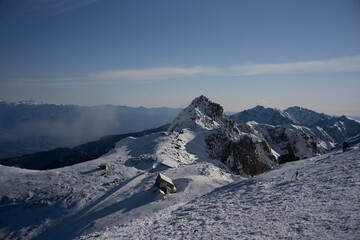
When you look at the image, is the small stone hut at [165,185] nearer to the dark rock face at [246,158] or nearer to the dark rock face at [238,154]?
the dark rock face at [238,154]

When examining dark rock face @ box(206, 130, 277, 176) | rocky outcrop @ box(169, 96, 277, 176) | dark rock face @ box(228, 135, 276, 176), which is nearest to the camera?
dark rock face @ box(206, 130, 277, 176)

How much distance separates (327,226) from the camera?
8523 millimetres

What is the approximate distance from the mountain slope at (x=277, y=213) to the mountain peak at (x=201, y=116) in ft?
136

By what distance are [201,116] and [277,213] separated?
52.0m

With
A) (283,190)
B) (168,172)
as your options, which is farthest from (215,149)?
(283,190)

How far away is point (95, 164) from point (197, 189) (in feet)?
54.9

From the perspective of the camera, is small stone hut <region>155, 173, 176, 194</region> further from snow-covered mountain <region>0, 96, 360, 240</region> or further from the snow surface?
the snow surface

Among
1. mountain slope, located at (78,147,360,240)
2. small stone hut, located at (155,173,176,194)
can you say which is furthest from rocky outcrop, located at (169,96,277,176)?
mountain slope, located at (78,147,360,240)

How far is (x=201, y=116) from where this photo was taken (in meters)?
62.1

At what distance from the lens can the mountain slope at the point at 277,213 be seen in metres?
8.77

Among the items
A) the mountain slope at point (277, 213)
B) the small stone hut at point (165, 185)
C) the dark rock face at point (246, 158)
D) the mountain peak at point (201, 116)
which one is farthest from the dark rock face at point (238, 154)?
the mountain slope at point (277, 213)

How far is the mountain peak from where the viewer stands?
193 ft

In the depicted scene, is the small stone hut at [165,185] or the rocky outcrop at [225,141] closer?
the small stone hut at [165,185]

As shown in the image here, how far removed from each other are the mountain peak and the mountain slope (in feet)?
136
